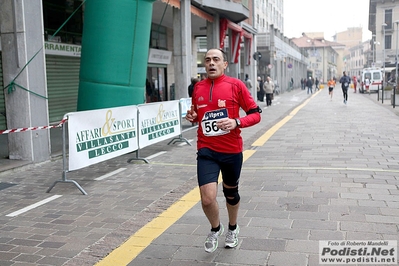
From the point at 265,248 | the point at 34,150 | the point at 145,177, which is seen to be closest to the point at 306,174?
the point at 145,177

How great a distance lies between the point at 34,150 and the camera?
341 inches

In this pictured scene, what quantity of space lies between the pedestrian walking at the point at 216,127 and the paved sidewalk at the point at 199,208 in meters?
0.62

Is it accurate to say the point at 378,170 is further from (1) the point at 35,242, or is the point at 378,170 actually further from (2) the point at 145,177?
(1) the point at 35,242

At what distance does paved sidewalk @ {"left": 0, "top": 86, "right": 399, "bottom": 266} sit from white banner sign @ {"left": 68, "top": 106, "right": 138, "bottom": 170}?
0.40 m

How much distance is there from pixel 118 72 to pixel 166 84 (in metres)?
14.8

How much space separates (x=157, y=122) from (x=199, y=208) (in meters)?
4.50

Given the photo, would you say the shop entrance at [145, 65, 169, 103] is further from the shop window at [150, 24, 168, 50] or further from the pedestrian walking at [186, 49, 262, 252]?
the pedestrian walking at [186, 49, 262, 252]

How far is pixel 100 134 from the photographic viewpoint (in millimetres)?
7465

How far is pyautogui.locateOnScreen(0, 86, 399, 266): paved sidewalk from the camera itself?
4203mm

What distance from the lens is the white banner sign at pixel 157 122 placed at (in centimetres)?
919

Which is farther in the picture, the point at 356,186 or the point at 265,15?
the point at 265,15

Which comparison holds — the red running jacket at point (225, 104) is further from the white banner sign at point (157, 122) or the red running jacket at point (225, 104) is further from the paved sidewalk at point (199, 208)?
the white banner sign at point (157, 122)

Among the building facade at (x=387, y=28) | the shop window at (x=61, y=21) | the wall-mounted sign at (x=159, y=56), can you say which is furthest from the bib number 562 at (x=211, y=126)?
the building facade at (x=387, y=28)

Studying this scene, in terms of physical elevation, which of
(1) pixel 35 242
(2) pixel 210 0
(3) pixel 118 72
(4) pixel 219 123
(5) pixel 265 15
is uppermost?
(5) pixel 265 15
